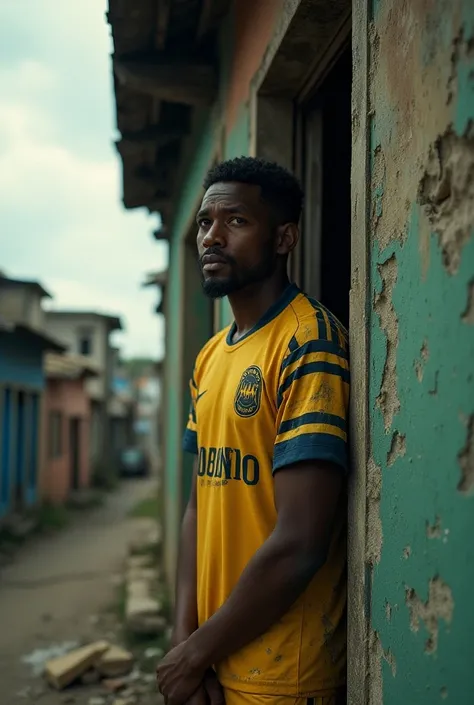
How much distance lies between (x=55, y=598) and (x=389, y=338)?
6652 mm

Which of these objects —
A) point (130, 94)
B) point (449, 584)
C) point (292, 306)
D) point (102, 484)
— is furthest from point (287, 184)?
point (102, 484)

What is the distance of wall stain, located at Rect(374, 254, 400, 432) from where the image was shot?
1316mm

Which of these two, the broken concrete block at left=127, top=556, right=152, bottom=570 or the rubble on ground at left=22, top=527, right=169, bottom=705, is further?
the broken concrete block at left=127, top=556, right=152, bottom=570

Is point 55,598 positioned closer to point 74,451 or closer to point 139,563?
point 139,563

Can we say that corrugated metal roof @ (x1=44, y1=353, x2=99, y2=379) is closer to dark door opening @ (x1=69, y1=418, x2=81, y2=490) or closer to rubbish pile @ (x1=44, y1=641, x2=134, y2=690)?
dark door opening @ (x1=69, y1=418, x2=81, y2=490)

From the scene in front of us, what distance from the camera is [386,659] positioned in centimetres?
131

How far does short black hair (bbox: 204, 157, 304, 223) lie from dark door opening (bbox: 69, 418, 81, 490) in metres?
19.3

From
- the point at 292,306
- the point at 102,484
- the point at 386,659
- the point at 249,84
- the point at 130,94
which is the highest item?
the point at 130,94

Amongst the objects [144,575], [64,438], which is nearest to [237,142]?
[144,575]

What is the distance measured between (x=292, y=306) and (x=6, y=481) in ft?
38.5

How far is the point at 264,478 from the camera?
164 centimetres

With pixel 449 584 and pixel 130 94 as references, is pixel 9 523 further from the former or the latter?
pixel 449 584

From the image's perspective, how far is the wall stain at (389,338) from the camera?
1316mm

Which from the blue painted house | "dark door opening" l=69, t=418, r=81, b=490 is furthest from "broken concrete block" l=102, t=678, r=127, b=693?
"dark door opening" l=69, t=418, r=81, b=490
